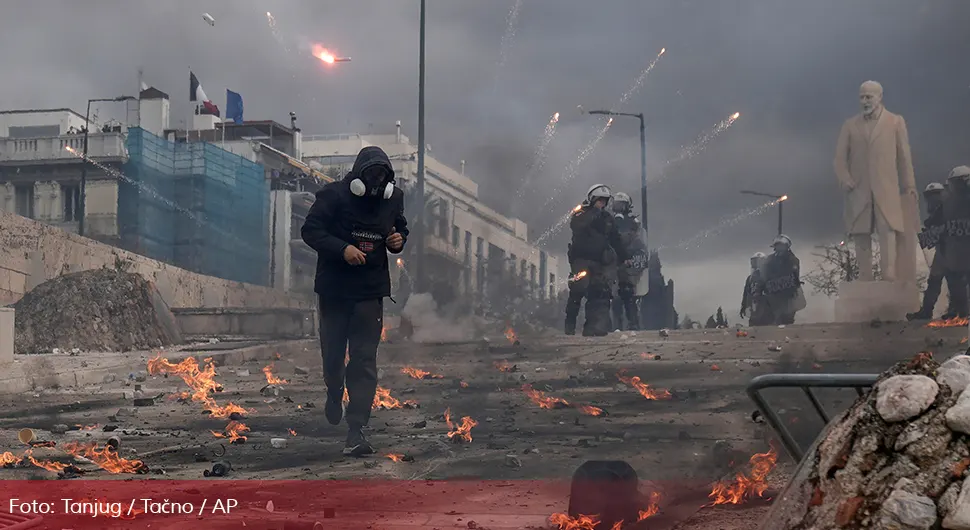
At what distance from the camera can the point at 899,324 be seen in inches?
444

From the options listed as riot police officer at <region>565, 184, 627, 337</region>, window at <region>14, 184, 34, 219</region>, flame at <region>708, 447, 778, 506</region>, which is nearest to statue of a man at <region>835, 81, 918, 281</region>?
riot police officer at <region>565, 184, 627, 337</region>

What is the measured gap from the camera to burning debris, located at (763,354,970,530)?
2031 mm

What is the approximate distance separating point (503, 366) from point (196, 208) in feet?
109

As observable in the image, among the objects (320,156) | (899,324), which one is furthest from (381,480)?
(320,156)

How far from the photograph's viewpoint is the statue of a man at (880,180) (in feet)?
47.6

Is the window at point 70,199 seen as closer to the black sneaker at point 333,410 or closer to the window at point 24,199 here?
the window at point 24,199

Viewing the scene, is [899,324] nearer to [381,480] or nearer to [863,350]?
[863,350]

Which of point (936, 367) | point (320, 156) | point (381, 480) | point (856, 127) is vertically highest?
point (320, 156)

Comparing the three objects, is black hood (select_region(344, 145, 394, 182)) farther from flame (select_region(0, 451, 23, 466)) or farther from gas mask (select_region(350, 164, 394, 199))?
flame (select_region(0, 451, 23, 466))

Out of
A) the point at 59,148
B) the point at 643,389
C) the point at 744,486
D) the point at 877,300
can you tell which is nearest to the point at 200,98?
the point at 59,148

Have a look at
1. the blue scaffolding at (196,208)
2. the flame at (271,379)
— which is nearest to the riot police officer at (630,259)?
the flame at (271,379)

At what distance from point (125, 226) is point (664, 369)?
33.4 m

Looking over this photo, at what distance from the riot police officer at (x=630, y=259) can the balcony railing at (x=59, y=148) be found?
1123 inches

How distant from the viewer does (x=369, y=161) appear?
5.68 meters
